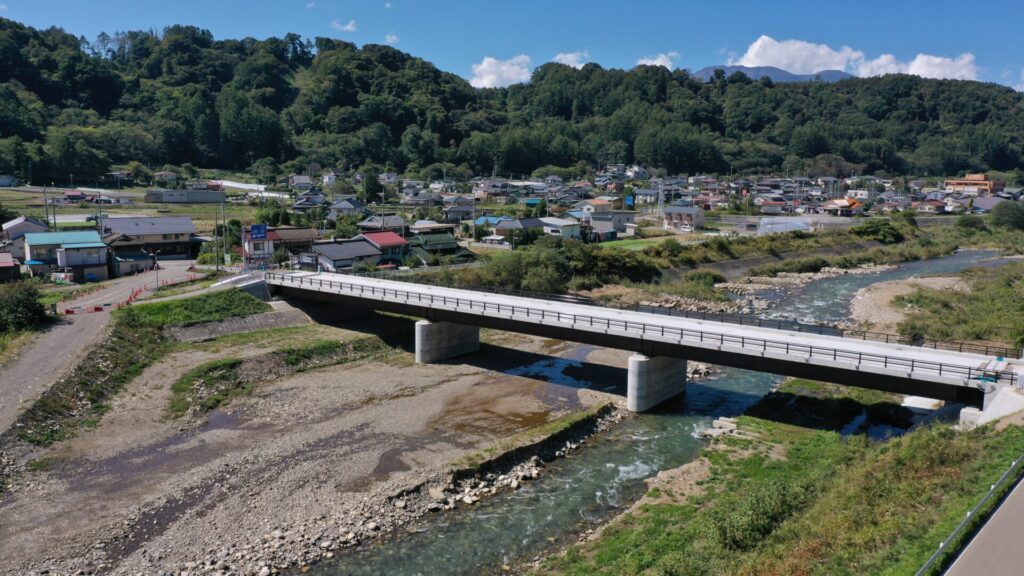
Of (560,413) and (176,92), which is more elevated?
(176,92)

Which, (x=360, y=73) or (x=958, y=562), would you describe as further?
(x=360, y=73)

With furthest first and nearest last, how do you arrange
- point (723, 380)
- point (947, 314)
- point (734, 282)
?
point (734, 282) → point (947, 314) → point (723, 380)

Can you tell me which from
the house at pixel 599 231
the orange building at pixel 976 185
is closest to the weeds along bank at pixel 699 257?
the house at pixel 599 231

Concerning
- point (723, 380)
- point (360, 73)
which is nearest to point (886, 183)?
point (360, 73)

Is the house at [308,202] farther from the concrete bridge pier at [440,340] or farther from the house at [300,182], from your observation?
the concrete bridge pier at [440,340]

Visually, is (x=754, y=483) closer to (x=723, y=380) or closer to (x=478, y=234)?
(x=723, y=380)

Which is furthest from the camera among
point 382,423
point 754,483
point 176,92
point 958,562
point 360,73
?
point 360,73

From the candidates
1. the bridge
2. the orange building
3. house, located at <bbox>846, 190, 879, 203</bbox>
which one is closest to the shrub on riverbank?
the bridge
